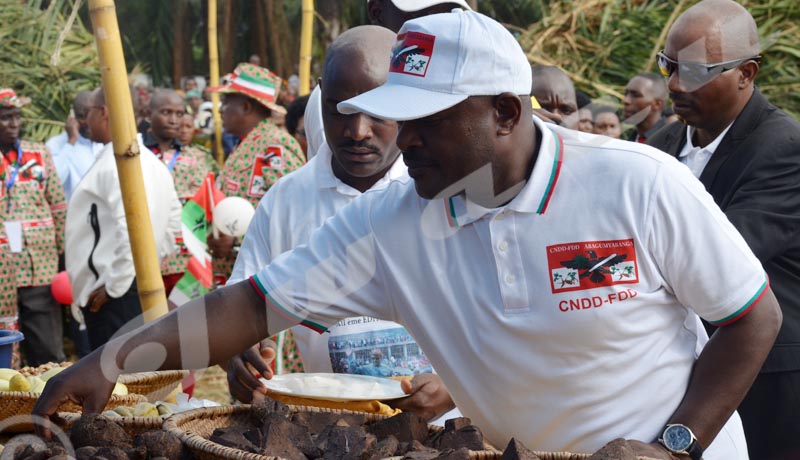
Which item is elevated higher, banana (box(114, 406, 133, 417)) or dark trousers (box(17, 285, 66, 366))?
banana (box(114, 406, 133, 417))

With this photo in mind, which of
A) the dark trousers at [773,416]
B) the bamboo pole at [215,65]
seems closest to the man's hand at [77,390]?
the dark trousers at [773,416]

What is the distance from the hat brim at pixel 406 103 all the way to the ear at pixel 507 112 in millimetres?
77

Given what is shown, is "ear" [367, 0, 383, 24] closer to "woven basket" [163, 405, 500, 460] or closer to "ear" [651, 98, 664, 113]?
"woven basket" [163, 405, 500, 460]

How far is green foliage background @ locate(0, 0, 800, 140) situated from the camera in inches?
280

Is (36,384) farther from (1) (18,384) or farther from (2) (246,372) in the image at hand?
(2) (246,372)

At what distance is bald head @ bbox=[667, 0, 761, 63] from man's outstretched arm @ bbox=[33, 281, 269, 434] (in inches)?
77.0

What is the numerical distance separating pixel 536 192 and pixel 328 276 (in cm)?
46

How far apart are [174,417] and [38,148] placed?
505cm

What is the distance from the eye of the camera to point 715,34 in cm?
329

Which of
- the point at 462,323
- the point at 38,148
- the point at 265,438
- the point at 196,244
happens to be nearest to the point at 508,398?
the point at 462,323

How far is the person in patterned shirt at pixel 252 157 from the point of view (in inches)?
A: 189

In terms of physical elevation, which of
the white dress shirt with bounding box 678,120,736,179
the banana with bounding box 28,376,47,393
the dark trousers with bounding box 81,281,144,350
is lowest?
the dark trousers with bounding box 81,281,144,350

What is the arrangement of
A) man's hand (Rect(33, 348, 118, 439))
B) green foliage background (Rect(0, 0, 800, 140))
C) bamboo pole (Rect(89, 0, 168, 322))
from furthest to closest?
green foliage background (Rect(0, 0, 800, 140)) → bamboo pole (Rect(89, 0, 168, 322)) → man's hand (Rect(33, 348, 118, 439))

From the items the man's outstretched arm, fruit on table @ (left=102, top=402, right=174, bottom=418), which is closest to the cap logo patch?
the man's outstretched arm
